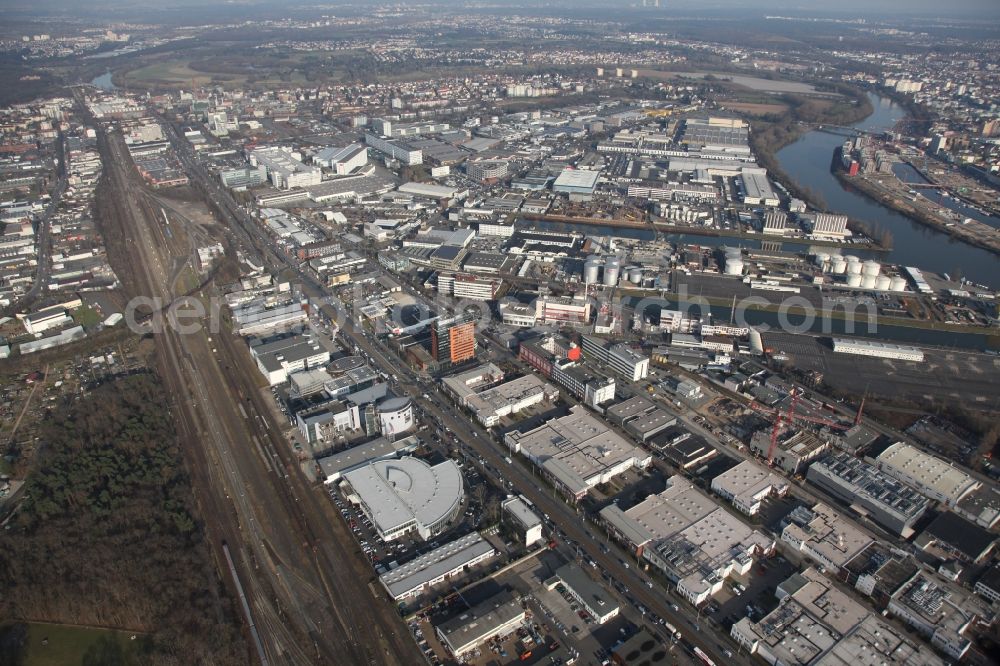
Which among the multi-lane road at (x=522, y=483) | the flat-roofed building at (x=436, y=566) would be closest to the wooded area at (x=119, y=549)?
the multi-lane road at (x=522, y=483)

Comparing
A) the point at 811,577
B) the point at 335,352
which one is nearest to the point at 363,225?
the point at 335,352

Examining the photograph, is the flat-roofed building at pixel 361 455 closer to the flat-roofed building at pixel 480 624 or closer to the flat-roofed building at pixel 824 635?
the flat-roofed building at pixel 480 624

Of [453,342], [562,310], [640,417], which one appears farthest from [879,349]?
[453,342]

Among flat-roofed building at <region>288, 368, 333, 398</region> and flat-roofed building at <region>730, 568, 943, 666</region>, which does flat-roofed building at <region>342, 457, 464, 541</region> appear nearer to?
flat-roofed building at <region>288, 368, 333, 398</region>

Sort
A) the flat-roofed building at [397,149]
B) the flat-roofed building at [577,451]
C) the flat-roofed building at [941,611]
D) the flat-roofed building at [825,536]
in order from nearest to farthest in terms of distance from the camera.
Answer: the flat-roofed building at [941,611] < the flat-roofed building at [825,536] < the flat-roofed building at [577,451] < the flat-roofed building at [397,149]

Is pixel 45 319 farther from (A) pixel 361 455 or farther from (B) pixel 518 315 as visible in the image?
(B) pixel 518 315

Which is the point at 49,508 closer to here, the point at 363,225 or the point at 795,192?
the point at 363,225
